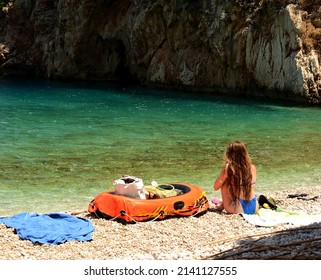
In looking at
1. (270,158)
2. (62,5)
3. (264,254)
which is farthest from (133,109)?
(62,5)

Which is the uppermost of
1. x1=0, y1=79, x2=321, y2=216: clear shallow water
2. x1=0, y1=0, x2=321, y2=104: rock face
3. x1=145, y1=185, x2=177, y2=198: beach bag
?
x1=0, y1=0, x2=321, y2=104: rock face

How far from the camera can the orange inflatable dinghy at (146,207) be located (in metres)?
9.54

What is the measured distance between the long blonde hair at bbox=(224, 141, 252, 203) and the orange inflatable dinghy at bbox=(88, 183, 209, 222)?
72 cm

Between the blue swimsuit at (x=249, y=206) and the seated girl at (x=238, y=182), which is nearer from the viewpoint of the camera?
the seated girl at (x=238, y=182)

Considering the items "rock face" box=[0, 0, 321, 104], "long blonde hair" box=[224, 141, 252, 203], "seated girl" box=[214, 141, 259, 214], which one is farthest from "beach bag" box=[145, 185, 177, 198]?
"rock face" box=[0, 0, 321, 104]

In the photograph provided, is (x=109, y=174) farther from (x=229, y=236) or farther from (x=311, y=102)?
(x=311, y=102)

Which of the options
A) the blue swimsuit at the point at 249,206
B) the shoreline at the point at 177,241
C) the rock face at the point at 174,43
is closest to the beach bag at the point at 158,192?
the shoreline at the point at 177,241

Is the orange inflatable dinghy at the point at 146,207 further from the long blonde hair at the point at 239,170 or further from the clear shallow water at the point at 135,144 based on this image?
the clear shallow water at the point at 135,144

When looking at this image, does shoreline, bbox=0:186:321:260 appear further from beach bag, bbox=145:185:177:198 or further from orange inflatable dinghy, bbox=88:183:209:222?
beach bag, bbox=145:185:177:198

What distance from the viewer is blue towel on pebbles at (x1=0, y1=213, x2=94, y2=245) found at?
27.9ft

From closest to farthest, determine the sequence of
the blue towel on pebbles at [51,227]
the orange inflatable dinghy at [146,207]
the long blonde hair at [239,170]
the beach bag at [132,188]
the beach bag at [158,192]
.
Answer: the blue towel on pebbles at [51,227] → the orange inflatable dinghy at [146,207] → the beach bag at [132,188] → the long blonde hair at [239,170] → the beach bag at [158,192]

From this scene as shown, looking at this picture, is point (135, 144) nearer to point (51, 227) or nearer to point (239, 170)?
point (239, 170)

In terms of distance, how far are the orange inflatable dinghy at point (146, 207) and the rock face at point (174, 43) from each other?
1040 inches

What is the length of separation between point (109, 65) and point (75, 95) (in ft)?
61.1
